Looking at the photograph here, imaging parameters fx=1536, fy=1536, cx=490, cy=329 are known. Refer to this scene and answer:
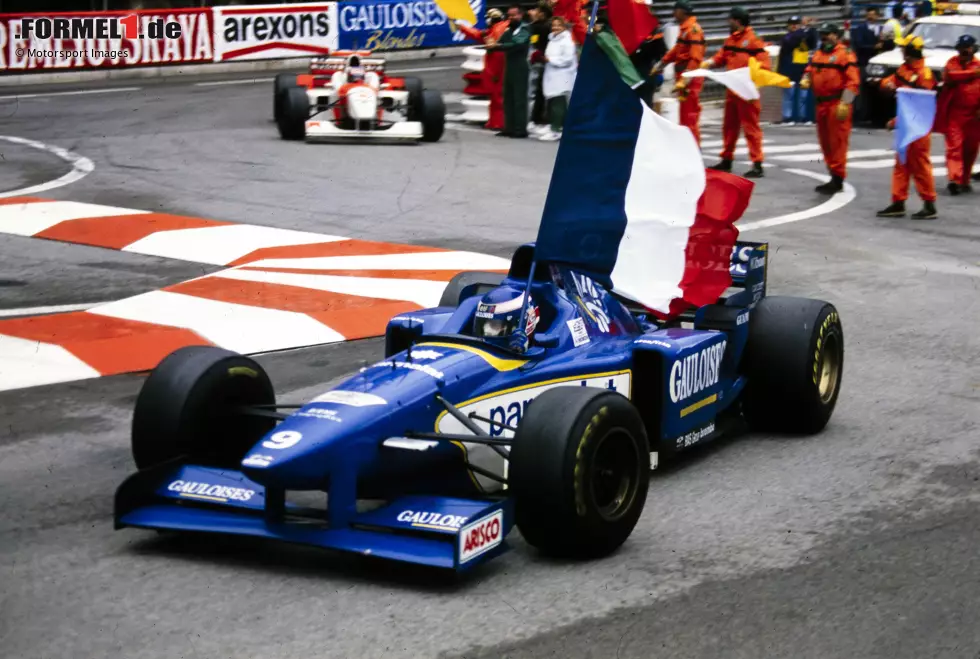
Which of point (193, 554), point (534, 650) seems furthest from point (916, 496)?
point (193, 554)

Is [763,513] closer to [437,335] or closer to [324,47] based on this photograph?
[437,335]

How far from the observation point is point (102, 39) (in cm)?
2861

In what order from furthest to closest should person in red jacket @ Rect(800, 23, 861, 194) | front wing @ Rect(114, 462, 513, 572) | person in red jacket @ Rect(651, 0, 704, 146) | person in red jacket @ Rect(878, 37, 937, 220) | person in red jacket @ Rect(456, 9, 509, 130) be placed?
person in red jacket @ Rect(456, 9, 509, 130), person in red jacket @ Rect(651, 0, 704, 146), person in red jacket @ Rect(800, 23, 861, 194), person in red jacket @ Rect(878, 37, 937, 220), front wing @ Rect(114, 462, 513, 572)

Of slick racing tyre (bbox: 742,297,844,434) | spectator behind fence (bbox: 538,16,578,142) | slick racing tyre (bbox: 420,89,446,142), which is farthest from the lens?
spectator behind fence (bbox: 538,16,578,142)

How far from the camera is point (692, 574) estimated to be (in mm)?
5789

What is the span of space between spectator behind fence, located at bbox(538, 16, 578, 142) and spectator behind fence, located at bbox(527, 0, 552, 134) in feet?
1.84

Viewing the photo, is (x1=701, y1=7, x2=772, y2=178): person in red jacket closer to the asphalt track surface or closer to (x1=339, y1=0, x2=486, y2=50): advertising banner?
the asphalt track surface

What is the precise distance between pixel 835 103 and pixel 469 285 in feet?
37.2

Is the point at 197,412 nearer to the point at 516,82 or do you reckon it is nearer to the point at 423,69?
the point at 516,82

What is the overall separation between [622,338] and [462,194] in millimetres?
9415

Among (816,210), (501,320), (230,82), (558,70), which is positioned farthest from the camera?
(230,82)

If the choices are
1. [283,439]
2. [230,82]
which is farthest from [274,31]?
[283,439]

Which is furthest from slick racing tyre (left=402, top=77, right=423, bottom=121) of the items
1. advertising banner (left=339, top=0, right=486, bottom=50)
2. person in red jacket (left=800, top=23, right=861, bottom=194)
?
advertising banner (left=339, top=0, right=486, bottom=50)

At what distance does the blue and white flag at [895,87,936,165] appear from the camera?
15797mm
